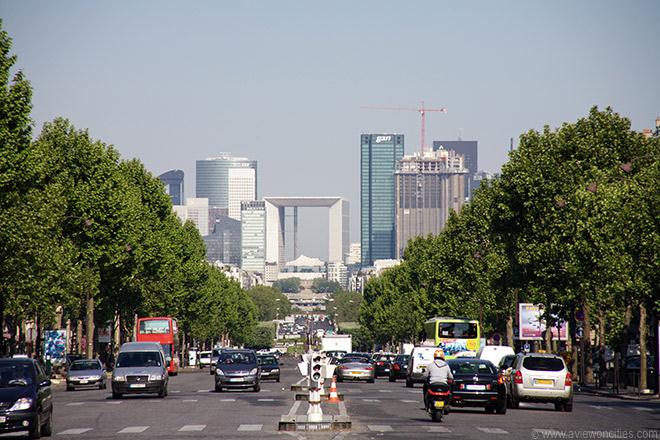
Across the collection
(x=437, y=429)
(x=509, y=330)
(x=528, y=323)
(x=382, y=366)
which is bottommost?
(x=382, y=366)

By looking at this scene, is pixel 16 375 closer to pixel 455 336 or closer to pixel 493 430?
pixel 493 430

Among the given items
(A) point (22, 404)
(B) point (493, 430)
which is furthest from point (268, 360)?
(A) point (22, 404)

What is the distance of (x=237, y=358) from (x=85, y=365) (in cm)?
1332

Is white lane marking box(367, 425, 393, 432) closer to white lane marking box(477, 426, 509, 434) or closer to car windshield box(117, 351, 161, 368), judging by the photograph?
white lane marking box(477, 426, 509, 434)

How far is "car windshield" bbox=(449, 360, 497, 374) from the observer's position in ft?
140

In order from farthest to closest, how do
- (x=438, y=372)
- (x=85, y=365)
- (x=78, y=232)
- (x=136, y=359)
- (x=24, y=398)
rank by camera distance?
(x=78, y=232) < (x=85, y=365) < (x=136, y=359) < (x=438, y=372) < (x=24, y=398)

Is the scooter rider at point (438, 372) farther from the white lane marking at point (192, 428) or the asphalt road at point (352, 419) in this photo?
the white lane marking at point (192, 428)

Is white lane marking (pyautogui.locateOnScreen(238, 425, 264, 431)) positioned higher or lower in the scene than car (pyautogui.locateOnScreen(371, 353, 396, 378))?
higher

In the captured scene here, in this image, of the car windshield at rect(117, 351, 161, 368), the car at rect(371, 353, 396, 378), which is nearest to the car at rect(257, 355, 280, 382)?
the car at rect(371, 353, 396, 378)

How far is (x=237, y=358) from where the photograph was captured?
6184 cm

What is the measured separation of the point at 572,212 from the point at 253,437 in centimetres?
4509

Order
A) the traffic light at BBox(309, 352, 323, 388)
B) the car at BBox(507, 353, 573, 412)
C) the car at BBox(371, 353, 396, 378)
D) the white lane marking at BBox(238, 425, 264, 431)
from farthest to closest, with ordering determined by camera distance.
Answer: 1. the car at BBox(371, 353, 396, 378)
2. the car at BBox(507, 353, 573, 412)
3. the traffic light at BBox(309, 352, 323, 388)
4. the white lane marking at BBox(238, 425, 264, 431)

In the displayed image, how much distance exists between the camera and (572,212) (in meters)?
73.4

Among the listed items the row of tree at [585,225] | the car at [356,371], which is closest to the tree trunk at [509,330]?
the row of tree at [585,225]
